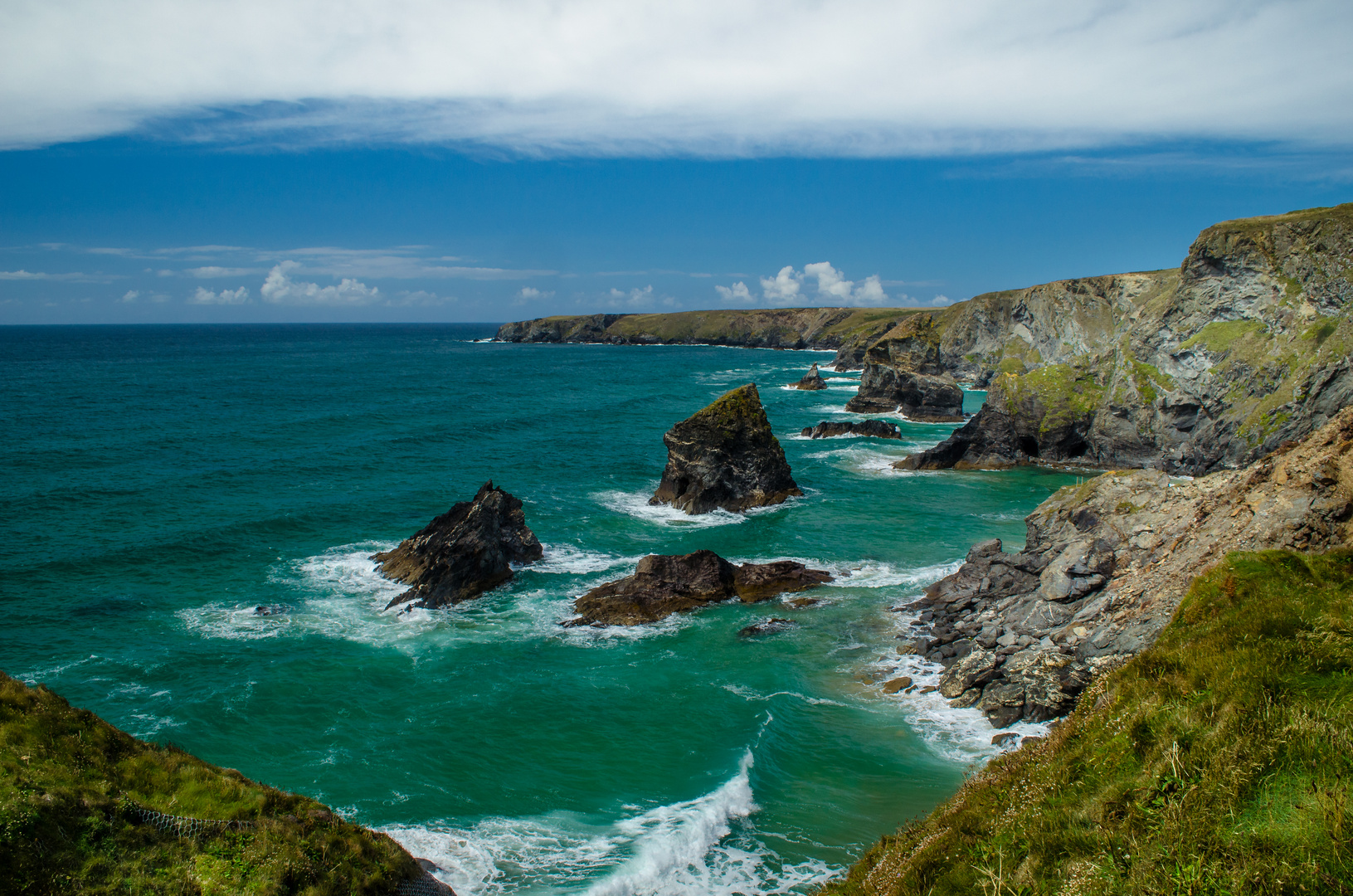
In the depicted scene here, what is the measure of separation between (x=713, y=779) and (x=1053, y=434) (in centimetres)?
5011

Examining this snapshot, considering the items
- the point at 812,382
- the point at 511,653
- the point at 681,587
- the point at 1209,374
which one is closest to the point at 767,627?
the point at 681,587

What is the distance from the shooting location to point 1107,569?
81.2 ft

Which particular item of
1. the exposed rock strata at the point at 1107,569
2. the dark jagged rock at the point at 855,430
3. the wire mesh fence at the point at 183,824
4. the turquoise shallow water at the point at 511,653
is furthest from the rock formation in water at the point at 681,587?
the dark jagged rock at the point at 855,430

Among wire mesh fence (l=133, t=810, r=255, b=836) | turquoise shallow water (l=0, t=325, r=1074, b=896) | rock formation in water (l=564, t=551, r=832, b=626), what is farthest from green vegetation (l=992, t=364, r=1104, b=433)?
wire mesh fence (l=133, t=810, r=255, b=836)

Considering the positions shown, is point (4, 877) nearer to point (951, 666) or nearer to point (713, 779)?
point (713, 779)

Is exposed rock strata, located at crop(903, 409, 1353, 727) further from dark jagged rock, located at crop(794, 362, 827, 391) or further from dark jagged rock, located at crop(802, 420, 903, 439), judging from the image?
dark jagged rock, located at crop(794, 362, 827, 391)

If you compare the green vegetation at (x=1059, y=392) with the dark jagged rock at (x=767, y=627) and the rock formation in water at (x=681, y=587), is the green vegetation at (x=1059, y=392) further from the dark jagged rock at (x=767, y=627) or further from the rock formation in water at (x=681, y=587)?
the dark jagged rock at (x=767, y=627)

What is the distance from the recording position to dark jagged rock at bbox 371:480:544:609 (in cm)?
3300

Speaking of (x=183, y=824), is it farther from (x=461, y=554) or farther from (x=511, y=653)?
(x=461, y=554)

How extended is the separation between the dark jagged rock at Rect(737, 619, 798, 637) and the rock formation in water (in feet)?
8.05

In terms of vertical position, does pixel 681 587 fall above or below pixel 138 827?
below

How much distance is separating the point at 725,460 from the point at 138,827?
38165 mm

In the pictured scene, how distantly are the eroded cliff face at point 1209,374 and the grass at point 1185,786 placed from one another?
43212mm

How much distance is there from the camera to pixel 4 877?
952 cm
